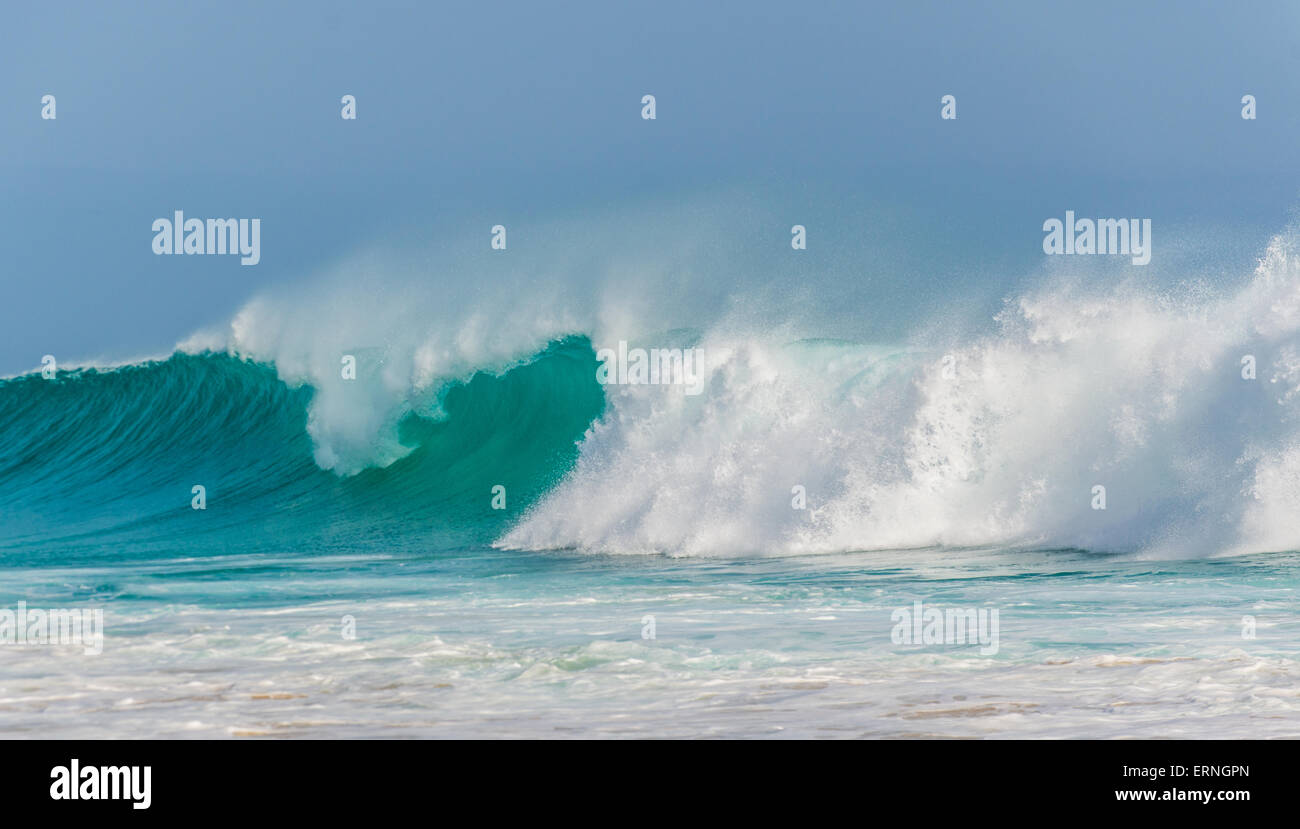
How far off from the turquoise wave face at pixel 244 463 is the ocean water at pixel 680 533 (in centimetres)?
7

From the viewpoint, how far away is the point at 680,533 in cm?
1092

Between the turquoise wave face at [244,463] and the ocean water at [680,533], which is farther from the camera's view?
the turquoise wave face at [244,463]

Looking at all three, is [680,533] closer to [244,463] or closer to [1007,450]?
[1007,450]

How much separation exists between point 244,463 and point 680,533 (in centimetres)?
751

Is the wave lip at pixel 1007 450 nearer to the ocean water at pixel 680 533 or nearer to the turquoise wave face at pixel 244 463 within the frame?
the ocean water at pixel 680 533

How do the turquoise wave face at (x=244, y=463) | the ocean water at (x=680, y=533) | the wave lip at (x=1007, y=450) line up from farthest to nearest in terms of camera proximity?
the turquoise wave face at (x=244, y=463) < the wave lip at (x=1007, y=450) < the ocean water at (x=680, y=533)

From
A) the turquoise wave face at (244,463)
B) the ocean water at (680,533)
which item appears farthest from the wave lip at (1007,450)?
the turquoise wave face at (244,463)

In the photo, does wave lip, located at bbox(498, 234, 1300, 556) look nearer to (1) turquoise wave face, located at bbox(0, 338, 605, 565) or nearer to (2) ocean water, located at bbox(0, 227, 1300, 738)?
(2) ocean water, located at bbox(0, 227, 1300, 738)

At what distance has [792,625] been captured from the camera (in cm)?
655

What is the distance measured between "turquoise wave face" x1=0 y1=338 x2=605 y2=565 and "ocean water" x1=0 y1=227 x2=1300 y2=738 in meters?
0.07

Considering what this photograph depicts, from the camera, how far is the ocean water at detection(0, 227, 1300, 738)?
481 cm

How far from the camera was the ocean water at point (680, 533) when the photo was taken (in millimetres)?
4812

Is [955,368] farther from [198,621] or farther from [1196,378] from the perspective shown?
[198,621]

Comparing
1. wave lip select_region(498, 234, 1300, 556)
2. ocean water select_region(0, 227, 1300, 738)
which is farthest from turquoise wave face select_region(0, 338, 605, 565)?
wave lip select_region(498, 234, 1300, 556)
